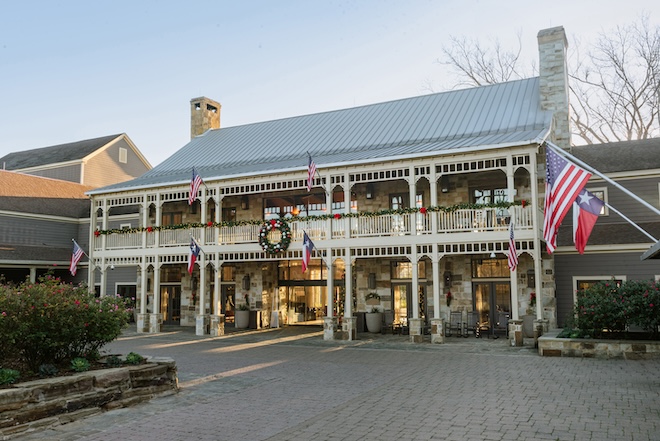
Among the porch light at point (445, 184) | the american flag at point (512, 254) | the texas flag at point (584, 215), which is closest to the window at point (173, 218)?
the porch light at point (445, 184)

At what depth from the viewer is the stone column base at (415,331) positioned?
17.0 meters

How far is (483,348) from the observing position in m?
15.5

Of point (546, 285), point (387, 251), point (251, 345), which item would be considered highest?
point (387, 251)

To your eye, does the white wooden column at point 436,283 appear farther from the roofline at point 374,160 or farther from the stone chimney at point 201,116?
the stone chimney at point 201,116

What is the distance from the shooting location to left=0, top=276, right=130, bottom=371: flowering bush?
835 cm

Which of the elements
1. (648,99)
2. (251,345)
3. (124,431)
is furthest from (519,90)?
(124,431)

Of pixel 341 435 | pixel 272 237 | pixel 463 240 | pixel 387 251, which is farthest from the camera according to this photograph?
pixel 272 237

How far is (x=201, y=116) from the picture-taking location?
94.1ft

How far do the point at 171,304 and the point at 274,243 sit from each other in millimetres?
8714

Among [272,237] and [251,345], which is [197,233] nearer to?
[272,237]

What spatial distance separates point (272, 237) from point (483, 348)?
7911 millimetres

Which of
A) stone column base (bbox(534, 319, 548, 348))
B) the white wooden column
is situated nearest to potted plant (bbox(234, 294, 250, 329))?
the white wooden column

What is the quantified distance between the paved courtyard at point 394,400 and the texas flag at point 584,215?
262 cm

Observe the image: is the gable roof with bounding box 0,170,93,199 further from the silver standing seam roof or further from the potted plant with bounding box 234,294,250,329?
the potted plant with bounding box 234,294,250,329
